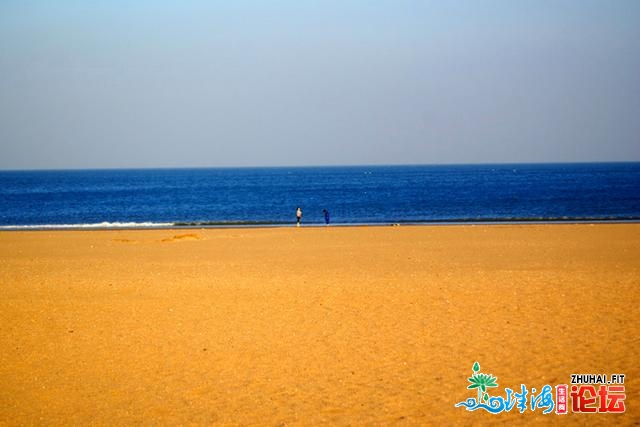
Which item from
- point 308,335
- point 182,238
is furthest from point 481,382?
point 182,238

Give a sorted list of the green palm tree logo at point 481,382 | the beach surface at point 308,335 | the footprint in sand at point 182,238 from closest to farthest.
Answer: the beach surface at point 308,335 < the green palm tree logo at point 481,382 < the footprint in sand at point 182,238

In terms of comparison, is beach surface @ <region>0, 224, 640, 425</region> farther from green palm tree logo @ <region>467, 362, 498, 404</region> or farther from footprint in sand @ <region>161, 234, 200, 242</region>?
footprint in sand @ <region>161, 234, 200, 242</region>

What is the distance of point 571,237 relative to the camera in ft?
87.3

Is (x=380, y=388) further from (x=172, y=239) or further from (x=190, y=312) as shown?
(x=172, y=239)

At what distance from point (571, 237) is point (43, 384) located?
22.6 meters

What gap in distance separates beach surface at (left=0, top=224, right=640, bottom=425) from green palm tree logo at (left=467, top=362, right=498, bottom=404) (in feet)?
0.36

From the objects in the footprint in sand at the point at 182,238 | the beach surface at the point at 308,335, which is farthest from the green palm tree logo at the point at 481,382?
the footprint in sand at the point at 182,238

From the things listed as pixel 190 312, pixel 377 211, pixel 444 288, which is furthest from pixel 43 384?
pixel 377 211

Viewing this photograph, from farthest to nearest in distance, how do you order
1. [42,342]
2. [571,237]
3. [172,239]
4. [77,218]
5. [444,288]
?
[77,218], [172,239], [571,237], [444,288], [42,342]

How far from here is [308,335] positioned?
11445 millimetres

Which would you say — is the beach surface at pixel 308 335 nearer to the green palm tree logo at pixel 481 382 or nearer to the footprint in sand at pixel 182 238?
the green palm tree logo at pixel 481 382

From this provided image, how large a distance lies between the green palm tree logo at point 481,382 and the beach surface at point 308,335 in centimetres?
11

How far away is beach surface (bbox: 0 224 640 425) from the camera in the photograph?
8.32 metres

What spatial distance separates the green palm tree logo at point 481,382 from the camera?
844 centimetres
